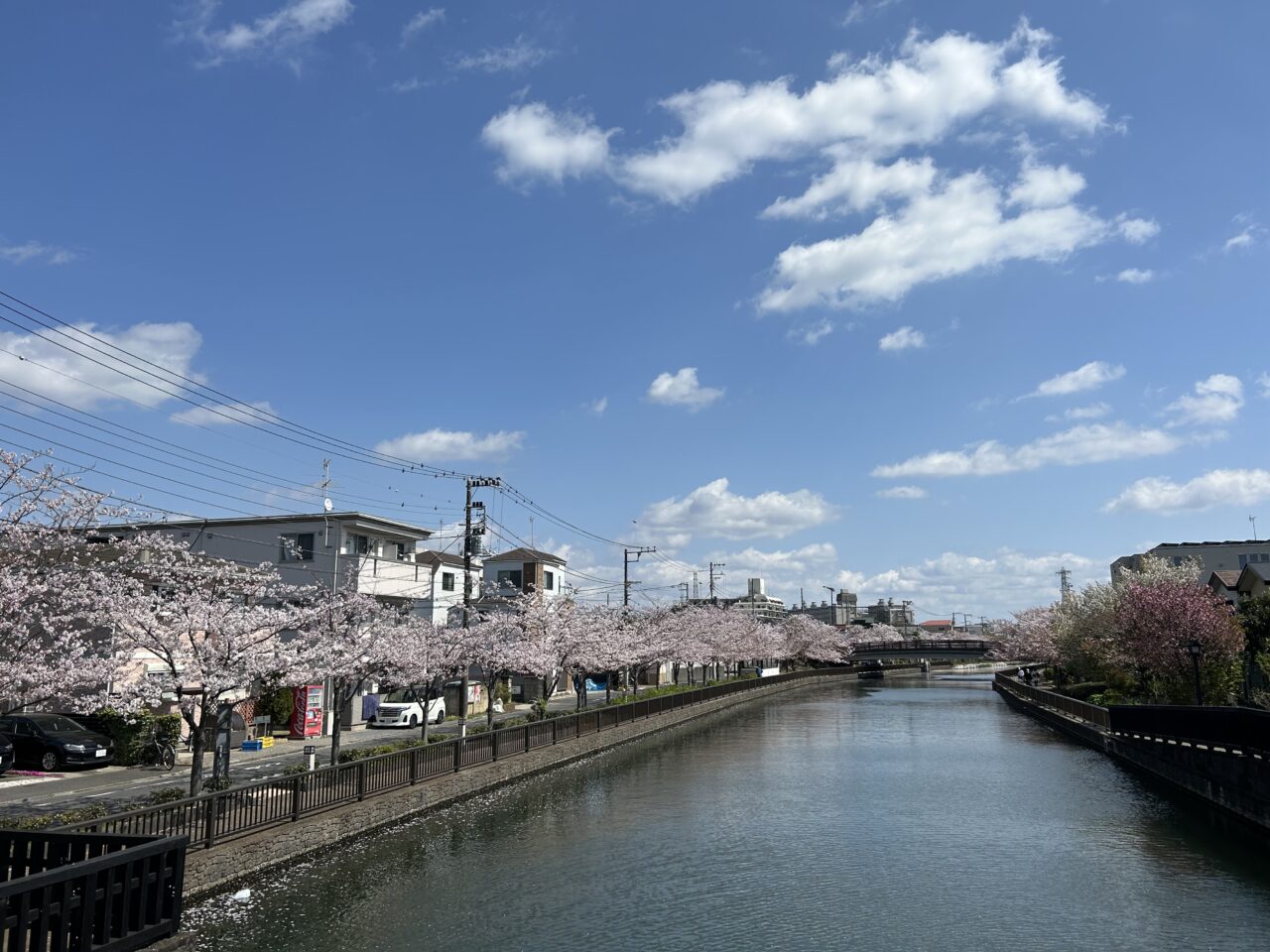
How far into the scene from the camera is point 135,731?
29812mm

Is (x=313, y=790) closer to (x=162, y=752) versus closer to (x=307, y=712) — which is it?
(x=162, y=752)

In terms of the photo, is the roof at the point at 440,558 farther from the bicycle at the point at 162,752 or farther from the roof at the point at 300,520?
the bicycle at the point at 162,752

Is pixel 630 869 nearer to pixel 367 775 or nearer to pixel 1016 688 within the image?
pixel 367 775

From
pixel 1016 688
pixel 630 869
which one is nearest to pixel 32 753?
pixel 630 869

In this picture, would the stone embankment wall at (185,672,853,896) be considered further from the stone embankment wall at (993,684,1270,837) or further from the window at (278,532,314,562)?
the stone embankment wall at (993,684,1270,837)

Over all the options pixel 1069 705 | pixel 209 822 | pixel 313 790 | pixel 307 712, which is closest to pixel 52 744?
pixel 307 712

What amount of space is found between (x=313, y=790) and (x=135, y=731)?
12836mm

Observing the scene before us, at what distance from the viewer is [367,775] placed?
922 inches

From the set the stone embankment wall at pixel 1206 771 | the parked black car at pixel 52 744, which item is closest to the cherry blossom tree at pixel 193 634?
the parked black car at pixel 52 744

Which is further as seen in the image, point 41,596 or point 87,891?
point 41,596

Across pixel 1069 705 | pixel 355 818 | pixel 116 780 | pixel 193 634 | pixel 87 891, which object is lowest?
pixel 1069 705

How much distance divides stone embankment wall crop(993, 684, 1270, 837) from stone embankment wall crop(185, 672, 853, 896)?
74.9ft

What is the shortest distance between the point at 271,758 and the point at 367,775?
9.04 m

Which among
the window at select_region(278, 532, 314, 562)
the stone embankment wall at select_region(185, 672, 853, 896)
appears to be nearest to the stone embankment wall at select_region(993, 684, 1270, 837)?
the stone embankment wall at select_region(185, 672, 853, 896)
